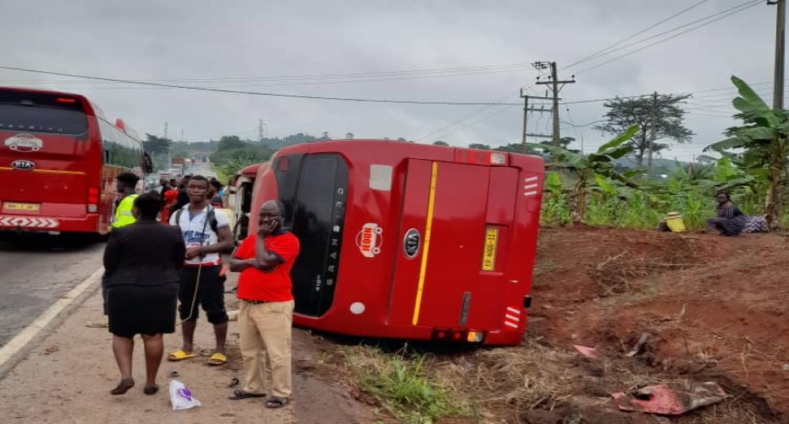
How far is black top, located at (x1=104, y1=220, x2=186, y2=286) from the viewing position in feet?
15.4

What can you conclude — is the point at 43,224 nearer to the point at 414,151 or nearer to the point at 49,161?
the point at 49,161

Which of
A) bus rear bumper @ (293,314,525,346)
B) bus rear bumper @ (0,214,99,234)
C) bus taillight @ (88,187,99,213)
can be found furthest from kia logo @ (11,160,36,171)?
bus rear bumper @ (293,314,525,346)

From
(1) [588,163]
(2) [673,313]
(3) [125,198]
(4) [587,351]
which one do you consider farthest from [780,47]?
(3) [125,198]

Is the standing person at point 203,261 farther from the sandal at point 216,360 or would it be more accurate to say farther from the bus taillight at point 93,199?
the bus taillight at point 93,199

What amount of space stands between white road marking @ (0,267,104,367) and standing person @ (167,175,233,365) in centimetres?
143

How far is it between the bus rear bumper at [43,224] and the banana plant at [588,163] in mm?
9130

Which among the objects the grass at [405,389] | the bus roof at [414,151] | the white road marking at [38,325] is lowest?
the white road marking at [38,325]

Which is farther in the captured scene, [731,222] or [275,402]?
[731,222]

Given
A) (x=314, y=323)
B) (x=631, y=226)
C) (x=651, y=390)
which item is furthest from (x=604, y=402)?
(x=631, y=226)

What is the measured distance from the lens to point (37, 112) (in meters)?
12.5

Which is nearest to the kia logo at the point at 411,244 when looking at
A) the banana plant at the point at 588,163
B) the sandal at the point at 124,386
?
the sandal at the point at 124,386

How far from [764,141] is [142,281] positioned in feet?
40.1

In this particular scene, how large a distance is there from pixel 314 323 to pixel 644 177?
18.2 meters

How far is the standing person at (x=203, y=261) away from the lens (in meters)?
5.79
